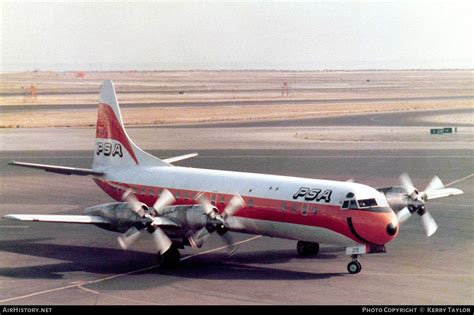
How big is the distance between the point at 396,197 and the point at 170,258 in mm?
10161

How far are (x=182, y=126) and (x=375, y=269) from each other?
228 feet

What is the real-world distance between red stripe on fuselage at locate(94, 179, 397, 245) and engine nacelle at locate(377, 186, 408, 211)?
409 cm

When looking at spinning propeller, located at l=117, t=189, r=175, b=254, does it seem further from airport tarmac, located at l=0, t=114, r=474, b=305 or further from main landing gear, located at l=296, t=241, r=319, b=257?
main landing gear, located at l=296, t=241, r=319, b=257

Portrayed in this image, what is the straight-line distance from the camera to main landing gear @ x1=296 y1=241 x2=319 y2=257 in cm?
3462

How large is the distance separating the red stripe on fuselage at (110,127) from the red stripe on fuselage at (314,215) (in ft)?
20.0

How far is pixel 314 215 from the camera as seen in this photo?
3114cm

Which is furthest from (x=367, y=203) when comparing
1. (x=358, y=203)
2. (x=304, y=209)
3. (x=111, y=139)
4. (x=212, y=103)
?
(x=212, y=103)

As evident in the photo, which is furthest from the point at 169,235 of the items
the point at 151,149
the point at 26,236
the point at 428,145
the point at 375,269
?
the point at 428,145

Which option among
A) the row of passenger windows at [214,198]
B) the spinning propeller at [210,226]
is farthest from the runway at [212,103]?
the spinning propeller at [210,226]

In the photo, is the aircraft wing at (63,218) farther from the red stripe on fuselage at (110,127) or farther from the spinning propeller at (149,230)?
the red stripe on fuselage at (110,127)

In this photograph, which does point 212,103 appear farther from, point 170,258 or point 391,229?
point 391,229

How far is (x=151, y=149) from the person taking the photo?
76750mm

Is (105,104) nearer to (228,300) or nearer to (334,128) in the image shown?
(228,300)

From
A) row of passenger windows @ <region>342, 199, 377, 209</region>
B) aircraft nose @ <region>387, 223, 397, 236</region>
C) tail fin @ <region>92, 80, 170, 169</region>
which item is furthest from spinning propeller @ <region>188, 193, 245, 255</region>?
tail fin @ <region>92, 80, 170, 169</region>
